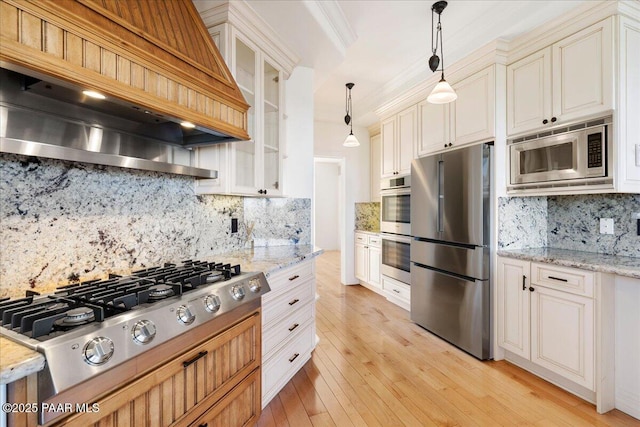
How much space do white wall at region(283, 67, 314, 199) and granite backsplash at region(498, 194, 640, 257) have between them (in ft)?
5.96

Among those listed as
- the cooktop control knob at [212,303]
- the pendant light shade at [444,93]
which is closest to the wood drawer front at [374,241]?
the pendant light shade at [444,93]

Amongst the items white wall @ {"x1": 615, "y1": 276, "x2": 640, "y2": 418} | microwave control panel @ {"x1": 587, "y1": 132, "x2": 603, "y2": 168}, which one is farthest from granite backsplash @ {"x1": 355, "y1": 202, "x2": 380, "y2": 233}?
white wall @ {"x1": 615, "y1": 276, "x2": 640, "y2": 418}

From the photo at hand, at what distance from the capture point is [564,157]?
229 cm

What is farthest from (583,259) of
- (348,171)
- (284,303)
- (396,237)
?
(348,171)

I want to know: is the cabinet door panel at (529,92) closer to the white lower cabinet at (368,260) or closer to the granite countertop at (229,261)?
the granite countertop at (229,261)

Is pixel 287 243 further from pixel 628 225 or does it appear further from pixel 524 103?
pixel 628 225

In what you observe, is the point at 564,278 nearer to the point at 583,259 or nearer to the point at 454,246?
the point at 583,259

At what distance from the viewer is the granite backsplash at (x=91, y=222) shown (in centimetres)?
128

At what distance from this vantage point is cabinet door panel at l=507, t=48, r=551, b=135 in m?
2.39

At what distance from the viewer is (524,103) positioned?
2.55 metres

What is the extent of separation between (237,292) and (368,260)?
3.55 metres

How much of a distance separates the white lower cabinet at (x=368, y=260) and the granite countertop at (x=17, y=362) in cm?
406

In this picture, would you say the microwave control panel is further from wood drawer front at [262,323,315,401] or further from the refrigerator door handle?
wood drawer front at [262,323,315,401]

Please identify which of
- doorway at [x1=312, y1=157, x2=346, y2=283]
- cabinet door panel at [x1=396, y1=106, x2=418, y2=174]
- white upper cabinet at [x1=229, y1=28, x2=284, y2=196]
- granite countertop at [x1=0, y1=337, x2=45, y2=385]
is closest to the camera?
granite countertop at [x1=0, y1=337, x2=45, y2=385]
